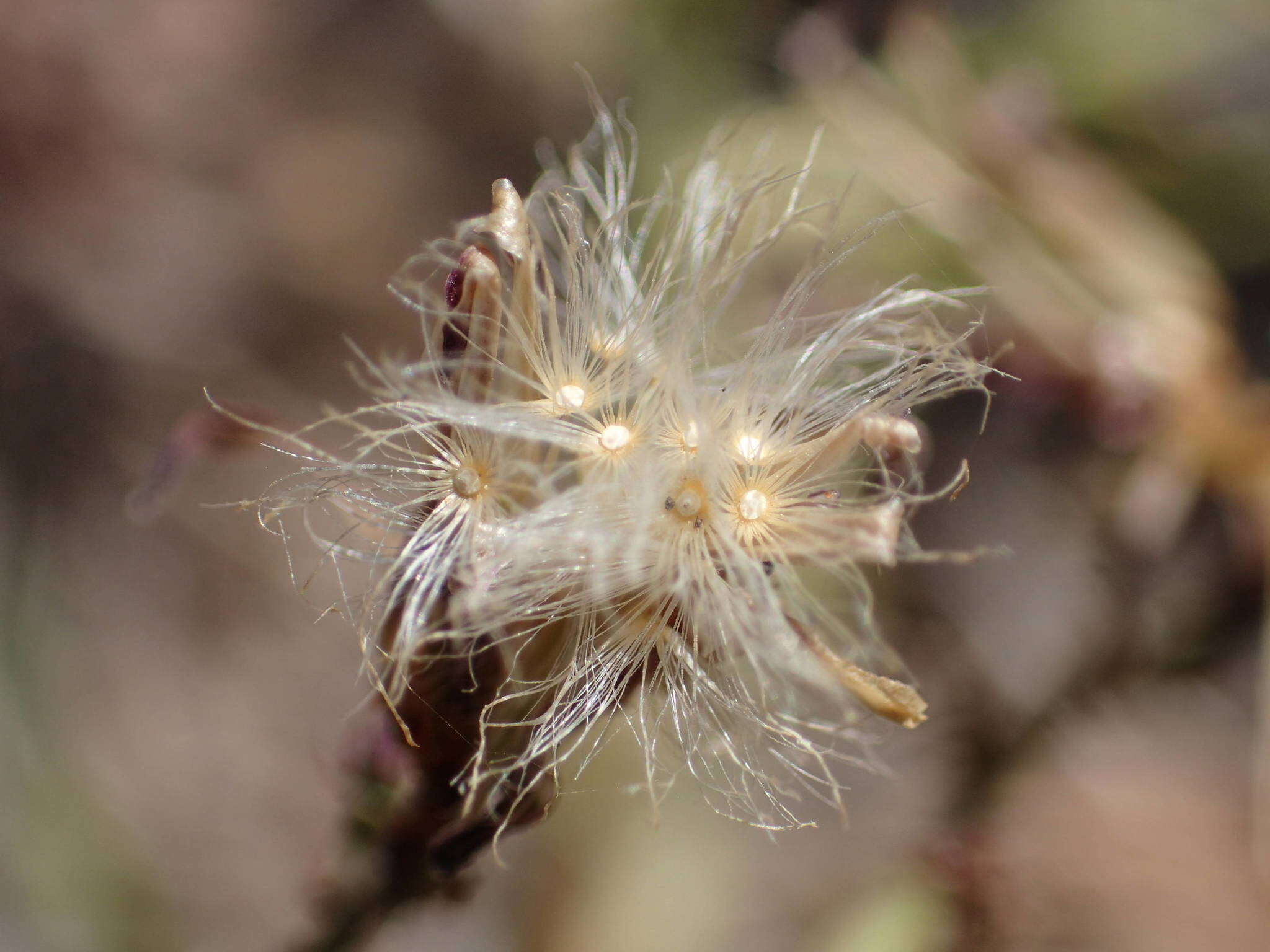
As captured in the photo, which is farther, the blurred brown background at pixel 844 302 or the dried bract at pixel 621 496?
the blurred brown background at pixel 844 302

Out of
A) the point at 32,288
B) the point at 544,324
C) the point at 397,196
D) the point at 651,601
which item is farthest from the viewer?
the point at 397,196

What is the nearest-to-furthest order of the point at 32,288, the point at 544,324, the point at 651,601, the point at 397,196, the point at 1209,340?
the point at 651,601 → the point at 544,324 → the point at 1209,340 → the point at 32,288 → the point at 397,196

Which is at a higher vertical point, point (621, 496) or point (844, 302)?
point (621, 496)

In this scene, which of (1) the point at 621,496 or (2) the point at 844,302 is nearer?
(1) the point at 621,496

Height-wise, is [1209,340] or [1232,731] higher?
[1209,340]

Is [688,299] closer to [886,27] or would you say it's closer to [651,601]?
[651,601]

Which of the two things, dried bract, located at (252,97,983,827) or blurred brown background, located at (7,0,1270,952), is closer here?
dried bract, located at (252,97,983,827)

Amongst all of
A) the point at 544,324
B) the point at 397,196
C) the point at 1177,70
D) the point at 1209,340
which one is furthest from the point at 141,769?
the point at 1177,70

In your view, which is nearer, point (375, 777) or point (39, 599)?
point (375, 777)
